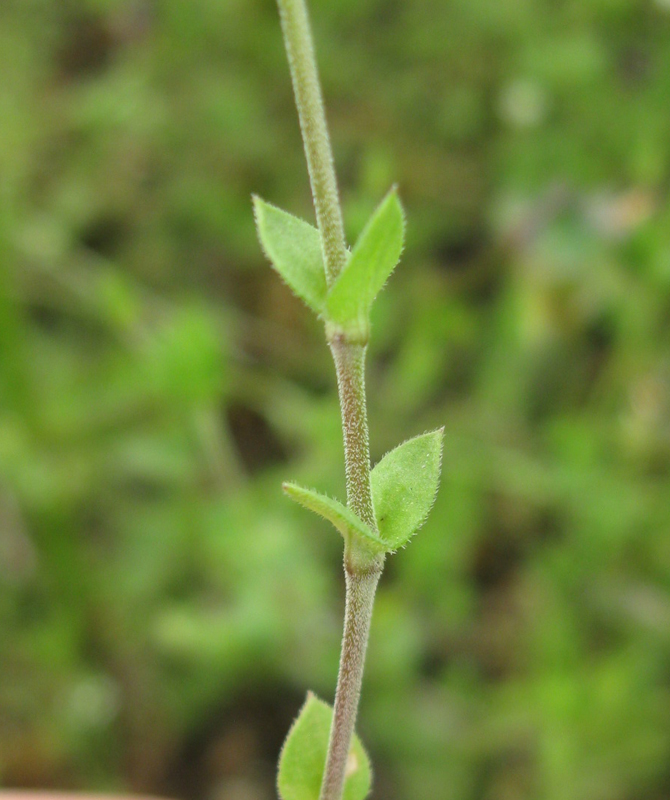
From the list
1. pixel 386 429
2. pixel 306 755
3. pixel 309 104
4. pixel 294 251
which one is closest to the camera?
pixel 309 104

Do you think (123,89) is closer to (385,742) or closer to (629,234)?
(629,234)

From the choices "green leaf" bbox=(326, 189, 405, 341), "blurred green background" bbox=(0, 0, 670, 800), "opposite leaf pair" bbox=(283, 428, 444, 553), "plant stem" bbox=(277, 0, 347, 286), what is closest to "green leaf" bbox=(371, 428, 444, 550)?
"opposite leaf pair" bbox=(283, 428, 444, 553)

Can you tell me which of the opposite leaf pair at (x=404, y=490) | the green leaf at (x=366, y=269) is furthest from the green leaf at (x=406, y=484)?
the green leaf at (x=366, y=269)

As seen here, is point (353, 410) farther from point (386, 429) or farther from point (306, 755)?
point (386, 429)

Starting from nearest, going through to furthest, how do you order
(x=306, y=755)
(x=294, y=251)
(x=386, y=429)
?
(x=294, y=251)
(x=306, y=755)
(x=386, y=429)


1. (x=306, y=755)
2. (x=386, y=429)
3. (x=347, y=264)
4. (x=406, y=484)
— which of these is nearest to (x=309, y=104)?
(x=347, y=264)
